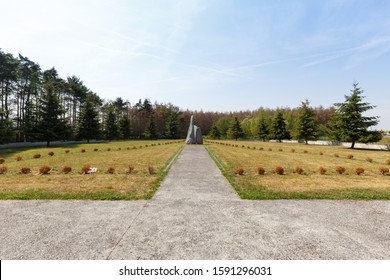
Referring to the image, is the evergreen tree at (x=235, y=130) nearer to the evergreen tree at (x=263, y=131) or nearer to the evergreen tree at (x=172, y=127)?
the evergreen tree at (x=263, y=131)

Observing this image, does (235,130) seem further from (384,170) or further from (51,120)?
(384,170)

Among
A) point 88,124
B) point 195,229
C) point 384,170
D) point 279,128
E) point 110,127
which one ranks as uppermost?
point 279,128

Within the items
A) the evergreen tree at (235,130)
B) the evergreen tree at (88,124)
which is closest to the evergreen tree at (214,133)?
the evergreen tree at (235,130)

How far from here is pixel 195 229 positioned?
5.10 meters

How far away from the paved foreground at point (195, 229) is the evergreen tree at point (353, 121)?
36591mm

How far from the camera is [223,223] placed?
5.48 meters

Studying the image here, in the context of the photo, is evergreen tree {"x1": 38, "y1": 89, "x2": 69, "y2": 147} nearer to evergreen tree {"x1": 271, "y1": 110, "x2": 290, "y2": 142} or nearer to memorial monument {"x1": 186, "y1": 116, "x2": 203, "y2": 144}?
memorial monument {"x1": 186, "y1": 116, "x2": 203, "y2": 144}

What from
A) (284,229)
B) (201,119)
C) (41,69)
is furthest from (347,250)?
(201,119)

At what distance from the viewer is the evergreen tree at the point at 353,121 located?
3634 cm

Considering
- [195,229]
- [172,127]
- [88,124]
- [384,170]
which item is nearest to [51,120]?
[88,124]

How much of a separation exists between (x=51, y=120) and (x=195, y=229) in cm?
4282

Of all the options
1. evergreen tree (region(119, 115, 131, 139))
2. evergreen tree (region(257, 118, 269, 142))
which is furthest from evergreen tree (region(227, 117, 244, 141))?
evergreen tree (region(119, 115, 131, 139))

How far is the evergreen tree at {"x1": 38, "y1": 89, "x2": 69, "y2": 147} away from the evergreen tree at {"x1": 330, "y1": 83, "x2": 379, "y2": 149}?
5278 centimetres
